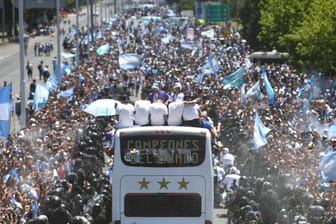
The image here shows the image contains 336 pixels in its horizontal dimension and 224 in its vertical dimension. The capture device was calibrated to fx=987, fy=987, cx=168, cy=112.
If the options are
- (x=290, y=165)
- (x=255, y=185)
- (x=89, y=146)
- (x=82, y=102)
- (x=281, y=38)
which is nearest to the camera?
(x=255, y=185)

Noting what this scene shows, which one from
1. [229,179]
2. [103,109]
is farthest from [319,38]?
[229,179]

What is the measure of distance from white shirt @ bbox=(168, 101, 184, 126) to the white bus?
3.86ft

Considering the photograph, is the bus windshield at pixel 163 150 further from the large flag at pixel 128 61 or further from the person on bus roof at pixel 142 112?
the large flag at pixel 128 61

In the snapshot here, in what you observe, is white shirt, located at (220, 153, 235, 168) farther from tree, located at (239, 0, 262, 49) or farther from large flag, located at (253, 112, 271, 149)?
tree, located at (239, 0, 262, 49)

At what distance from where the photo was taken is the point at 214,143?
2450cm

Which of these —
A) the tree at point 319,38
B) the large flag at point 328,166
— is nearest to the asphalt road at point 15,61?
the tree at point 319,38

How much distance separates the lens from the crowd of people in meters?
18.1

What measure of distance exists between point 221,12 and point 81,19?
1576 inches

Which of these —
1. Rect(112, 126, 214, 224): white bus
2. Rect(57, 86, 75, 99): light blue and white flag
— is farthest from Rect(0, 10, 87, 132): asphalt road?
Rect(112, 126, 214, 224): white bus

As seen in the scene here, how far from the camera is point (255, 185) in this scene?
815 inches

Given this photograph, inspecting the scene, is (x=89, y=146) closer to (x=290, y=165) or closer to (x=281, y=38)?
(x=290, y=165)

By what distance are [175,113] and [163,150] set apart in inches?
52.8

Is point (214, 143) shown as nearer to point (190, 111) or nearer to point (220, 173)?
point (220, 173)

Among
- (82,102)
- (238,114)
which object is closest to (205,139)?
(238,114)
